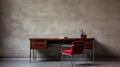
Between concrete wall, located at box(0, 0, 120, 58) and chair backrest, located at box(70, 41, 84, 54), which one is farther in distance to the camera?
concrete wall, located at box(0, 0, 120, 58)

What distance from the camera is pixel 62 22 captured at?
920 cm

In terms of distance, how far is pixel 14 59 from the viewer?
9094 millimetres

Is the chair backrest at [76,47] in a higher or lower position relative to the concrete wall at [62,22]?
lower

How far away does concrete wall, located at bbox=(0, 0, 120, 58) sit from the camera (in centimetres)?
918

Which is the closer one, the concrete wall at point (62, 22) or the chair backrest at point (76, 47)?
the chair backrest at point (76, 47)

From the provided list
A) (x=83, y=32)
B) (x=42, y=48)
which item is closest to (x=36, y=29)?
(x=42, y=48)

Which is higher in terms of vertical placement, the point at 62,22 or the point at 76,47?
the point at 62,22

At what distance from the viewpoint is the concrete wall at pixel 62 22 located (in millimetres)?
9180

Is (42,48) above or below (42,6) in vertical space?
below

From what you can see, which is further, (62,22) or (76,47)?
(62,22)

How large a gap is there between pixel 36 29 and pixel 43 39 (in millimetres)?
919

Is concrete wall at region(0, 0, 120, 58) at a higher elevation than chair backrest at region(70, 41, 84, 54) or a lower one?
higher

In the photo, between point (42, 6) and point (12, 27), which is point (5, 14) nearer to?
point (12, 27)

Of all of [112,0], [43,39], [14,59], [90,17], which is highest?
[112,0]
